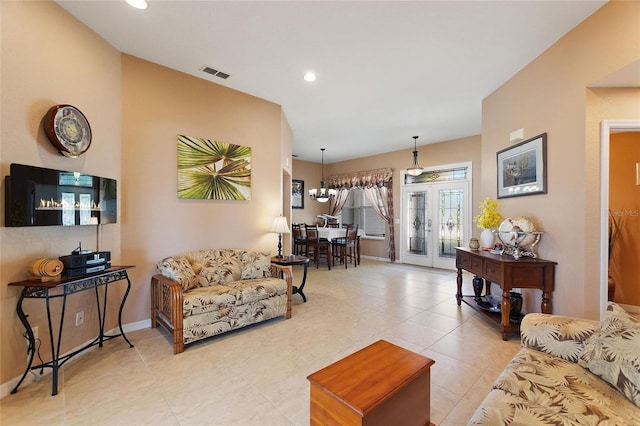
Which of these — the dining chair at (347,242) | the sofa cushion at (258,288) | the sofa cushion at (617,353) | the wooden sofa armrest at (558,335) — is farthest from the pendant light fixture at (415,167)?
the sofa cushion at (617,353)

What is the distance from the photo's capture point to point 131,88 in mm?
2990

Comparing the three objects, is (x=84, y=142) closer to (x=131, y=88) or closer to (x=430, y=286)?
(x=131, y=88)

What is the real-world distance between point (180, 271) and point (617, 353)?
3.34 metres

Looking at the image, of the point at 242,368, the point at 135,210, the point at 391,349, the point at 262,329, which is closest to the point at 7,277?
the point at 135,210

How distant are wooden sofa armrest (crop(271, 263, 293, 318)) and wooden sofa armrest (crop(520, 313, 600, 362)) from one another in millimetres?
2353

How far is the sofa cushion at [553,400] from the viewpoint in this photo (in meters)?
1.12

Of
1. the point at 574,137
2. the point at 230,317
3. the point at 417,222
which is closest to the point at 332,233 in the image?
the point at 417,222

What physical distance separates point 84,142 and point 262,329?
8.42 feet

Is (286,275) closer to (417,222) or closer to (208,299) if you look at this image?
(208,299)

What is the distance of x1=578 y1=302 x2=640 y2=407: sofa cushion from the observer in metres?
1.25

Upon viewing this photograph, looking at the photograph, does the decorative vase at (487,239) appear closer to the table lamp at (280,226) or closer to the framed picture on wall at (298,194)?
the table lamp at (280,226)

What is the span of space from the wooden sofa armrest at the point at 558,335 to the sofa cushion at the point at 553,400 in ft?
0.30

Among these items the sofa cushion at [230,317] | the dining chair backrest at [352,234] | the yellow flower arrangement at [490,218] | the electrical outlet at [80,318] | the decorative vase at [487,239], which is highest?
the yellow flower arrangement at [490,218]

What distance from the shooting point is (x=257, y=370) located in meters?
2.21
